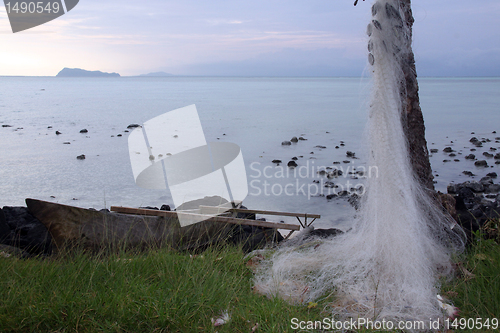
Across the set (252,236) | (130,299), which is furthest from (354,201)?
(130,299)

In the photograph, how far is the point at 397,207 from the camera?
132 inches

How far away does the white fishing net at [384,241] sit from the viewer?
3.18 metres

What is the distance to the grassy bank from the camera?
9.37ft

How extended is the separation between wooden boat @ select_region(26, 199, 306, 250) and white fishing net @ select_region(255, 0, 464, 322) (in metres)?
1.68

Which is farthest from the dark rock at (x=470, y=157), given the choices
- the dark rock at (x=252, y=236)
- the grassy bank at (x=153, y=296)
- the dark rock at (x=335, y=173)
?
the grassy bank at (x=153, y=296)

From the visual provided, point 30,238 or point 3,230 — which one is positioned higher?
point 3,230

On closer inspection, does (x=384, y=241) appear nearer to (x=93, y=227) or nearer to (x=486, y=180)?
(x=93, y=227)

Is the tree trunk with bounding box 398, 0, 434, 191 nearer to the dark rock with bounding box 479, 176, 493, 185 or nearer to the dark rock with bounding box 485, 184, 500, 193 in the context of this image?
the dark rock with bounding box 485, 184, 500, 193

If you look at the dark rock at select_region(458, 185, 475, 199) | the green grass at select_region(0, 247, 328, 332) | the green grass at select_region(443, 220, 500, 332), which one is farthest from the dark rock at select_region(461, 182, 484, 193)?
the green grass at select_region(0, 247, 328, 332)

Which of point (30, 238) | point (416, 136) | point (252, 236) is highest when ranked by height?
point (416, 136)

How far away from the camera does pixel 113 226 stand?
16.9 feet

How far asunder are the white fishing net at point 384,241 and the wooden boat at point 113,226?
168 centimetres

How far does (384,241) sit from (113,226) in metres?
3.52

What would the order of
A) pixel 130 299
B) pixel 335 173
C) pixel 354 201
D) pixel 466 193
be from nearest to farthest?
pixel 130 299
pixel 354 201
pixel 466 193
pixel 335 173
